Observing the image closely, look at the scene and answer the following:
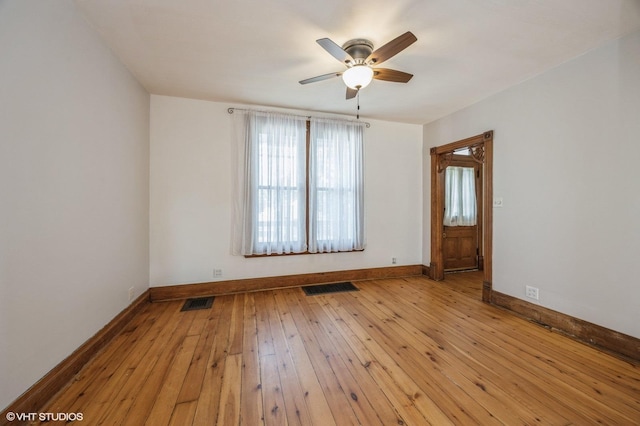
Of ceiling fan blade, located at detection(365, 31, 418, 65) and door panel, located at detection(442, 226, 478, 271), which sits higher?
ceiling fan blade, located at detection(365, 31, 418, 65)

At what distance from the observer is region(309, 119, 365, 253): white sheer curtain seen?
3.74m

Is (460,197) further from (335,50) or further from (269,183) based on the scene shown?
(335,50)

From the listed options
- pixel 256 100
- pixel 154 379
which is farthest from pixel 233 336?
pixel 256 100

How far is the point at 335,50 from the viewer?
1.92 m

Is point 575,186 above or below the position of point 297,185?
below

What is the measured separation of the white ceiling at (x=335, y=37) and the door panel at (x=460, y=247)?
2.71 meters

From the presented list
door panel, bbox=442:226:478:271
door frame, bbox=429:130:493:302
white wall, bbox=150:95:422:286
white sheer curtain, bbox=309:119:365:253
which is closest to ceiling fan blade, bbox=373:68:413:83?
white sheer curtain, bbox=309:119:365:253

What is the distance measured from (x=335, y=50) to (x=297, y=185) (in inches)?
79.0

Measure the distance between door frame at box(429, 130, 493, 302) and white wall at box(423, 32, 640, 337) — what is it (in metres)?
0.09

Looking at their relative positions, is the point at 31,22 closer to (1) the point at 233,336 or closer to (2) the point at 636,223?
(1) the point at 233,336

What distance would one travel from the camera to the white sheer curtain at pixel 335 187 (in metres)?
3.74

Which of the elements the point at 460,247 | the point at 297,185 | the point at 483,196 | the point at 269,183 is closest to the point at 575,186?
the point at 483,196

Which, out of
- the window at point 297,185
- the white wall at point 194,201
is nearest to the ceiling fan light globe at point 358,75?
the window at point 297,185

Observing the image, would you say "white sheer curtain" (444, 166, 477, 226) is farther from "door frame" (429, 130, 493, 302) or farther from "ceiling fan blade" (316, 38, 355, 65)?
"ceiling fan blade" (316, 38, 355, 65)
